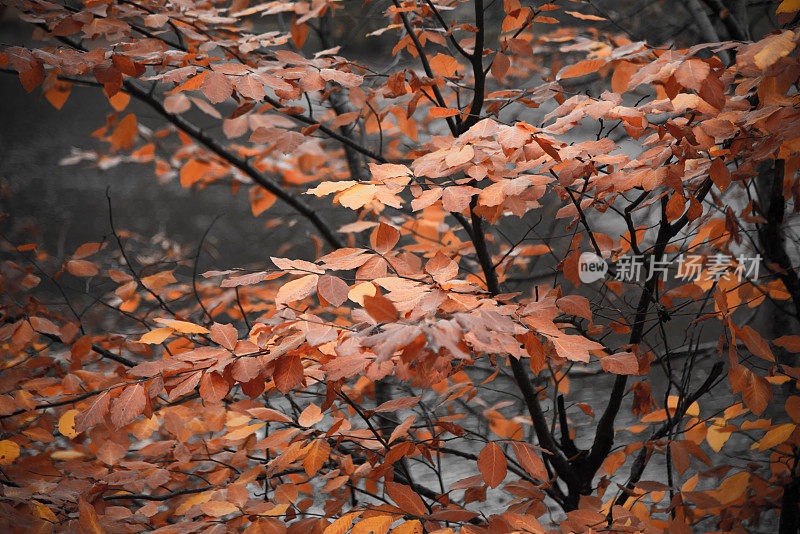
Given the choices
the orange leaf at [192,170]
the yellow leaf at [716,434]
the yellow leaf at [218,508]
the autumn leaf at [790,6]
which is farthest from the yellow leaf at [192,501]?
the autumn leaf at [790,6]

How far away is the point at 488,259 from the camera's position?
1674 mm

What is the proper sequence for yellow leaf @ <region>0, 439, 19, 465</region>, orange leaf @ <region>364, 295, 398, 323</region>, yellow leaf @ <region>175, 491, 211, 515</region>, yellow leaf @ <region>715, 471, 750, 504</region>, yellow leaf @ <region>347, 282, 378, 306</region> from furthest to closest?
yellow leaf @ <region>715, 471, 750, 504</region>
yellow leaf @ <region>0, 439, 19, 465</region>
yellow leaf @ <region>175, 491, 211, 515</region>
yellow leaf @ <region>347, 282, 378, 306</region>
orange leaf @ <region>364, 295, 398, 323</region>

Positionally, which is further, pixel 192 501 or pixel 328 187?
pixel 192 501

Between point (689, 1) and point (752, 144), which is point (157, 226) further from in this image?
point (752, 144)

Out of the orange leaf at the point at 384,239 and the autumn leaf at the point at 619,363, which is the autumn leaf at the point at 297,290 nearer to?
the orange leaf at the point at 384,239

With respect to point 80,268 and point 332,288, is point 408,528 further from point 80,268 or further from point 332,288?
point 80,268

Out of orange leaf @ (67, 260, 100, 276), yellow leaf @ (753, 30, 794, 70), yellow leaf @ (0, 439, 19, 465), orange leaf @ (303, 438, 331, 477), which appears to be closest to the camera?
yellow leaf @ (753, 30, 794, 70)

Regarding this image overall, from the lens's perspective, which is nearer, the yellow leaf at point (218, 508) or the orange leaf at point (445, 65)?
the yellow leaf at point (218, 508)

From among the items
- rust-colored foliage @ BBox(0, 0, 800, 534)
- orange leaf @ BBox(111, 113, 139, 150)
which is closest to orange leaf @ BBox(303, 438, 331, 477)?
rust-colored foliage @ BBox(0, 0, 800, 534)

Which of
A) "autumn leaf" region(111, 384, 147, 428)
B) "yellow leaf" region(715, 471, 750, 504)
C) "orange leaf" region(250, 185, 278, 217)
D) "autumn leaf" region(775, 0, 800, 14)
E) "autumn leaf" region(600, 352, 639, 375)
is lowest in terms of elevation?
"yellow leaf" region(715, 471, 750, 504)

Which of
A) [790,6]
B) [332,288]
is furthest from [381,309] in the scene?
[790,6]

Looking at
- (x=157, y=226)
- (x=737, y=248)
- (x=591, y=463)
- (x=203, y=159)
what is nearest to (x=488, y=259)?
(x=591, y=463)

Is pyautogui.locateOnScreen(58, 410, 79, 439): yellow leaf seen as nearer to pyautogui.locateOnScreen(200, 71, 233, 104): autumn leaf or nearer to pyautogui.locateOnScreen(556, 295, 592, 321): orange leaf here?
pyautogui.locateOnScreen(200, 71, 233, 104): autumn leaf

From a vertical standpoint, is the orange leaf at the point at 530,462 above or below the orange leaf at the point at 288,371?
below
